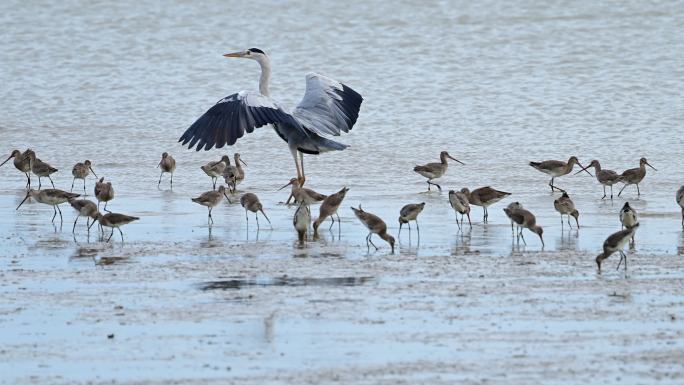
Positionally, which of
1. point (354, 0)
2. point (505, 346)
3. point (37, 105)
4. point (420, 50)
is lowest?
point (505, 346)

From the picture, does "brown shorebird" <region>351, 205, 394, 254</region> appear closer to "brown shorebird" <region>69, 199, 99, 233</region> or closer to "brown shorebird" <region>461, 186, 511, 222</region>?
"brown shorebird" <region>461, 186, 511, 222</region>

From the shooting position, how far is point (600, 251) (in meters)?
11.2

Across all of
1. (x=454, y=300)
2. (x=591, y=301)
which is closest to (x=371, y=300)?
(x=454, y=300)

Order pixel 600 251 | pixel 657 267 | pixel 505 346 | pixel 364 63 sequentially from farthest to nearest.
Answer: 1. pixel 364 63
2. pixel 600 251
3. pixel 657 267
4. pixel 505 346

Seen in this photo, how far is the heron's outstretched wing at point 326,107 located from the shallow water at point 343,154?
0.81 m

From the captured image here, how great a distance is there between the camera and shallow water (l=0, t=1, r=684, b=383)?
8.50 meters

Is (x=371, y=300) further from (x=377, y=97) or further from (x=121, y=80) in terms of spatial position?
(x=121, y=80)

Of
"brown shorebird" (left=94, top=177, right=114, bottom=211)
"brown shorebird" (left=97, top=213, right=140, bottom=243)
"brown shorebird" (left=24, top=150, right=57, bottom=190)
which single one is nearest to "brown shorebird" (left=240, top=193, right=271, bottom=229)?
"brown shorebird" (left=97, top=213, right=140, bottom=243)

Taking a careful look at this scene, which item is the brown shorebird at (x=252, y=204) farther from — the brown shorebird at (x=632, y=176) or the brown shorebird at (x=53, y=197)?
the brown shorebird at (x=632, y=176)

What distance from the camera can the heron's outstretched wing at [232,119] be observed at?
13555 mm

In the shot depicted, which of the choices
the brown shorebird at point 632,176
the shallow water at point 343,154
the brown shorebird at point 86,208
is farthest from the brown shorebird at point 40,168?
the brown shorebird at point 632,176

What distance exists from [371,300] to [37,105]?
1591 cm

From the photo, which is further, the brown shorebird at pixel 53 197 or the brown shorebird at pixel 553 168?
the brown shorebird at pixel 553 168

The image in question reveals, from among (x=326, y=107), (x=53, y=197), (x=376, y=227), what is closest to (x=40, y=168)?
(x=53, y=197)
